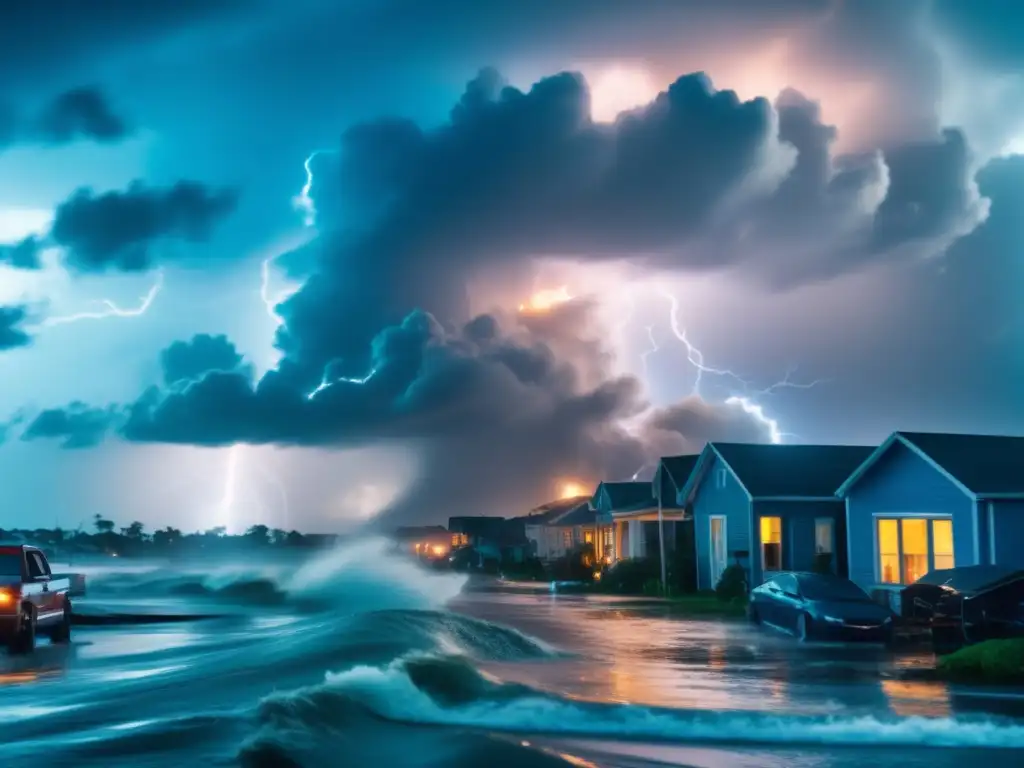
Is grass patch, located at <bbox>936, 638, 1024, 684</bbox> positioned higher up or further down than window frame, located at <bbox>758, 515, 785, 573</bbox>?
further down

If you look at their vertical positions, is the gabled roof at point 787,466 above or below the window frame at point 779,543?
above

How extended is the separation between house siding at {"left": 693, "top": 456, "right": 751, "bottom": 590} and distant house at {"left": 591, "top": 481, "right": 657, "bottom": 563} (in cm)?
382

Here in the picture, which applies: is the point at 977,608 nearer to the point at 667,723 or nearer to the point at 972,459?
the point at 972,459

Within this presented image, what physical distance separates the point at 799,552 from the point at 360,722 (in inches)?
1315

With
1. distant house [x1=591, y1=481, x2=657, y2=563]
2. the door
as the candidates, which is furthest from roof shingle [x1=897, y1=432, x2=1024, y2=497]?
distant house [x1=591, y1=481, x2=657, y2=563]

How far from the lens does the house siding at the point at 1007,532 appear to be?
33.6 metres

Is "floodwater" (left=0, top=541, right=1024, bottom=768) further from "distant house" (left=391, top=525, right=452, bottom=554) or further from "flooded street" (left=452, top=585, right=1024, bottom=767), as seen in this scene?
"distant house" (left=391, top=525, right=452, bottom=554)

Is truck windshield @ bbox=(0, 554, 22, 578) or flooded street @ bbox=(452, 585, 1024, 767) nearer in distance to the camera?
flooded street @ bbox=(452, 585, 1024, 767)

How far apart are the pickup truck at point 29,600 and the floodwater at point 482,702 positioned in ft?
2.13

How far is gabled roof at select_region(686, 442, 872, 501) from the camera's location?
154 feet

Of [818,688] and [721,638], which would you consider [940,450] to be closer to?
[721,638]

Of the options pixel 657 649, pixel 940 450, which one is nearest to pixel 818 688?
pixel 657 649

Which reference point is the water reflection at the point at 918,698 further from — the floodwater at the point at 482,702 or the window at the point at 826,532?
the window at the point at 826,532

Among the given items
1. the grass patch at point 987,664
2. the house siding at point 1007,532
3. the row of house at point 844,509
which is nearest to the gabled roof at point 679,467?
the row of house at point 844,509
